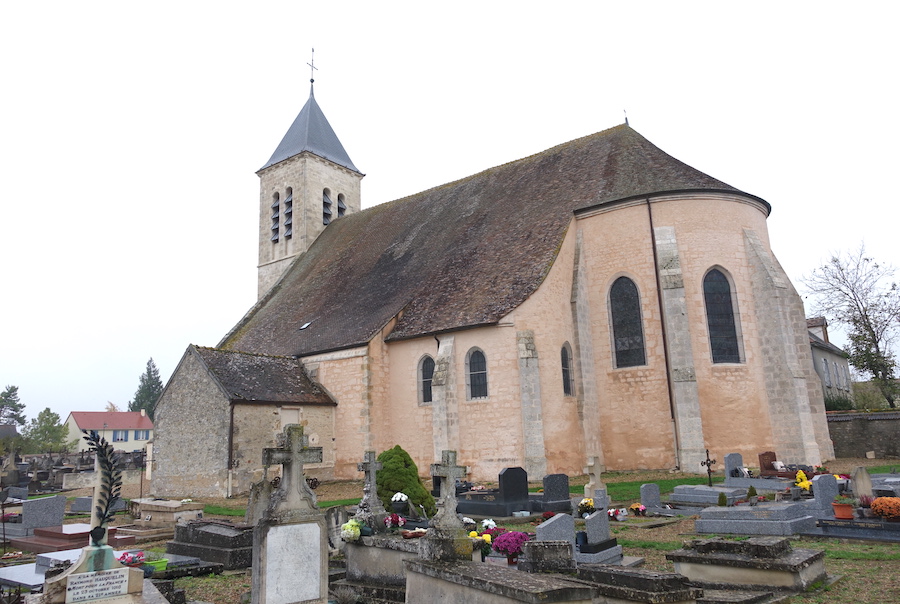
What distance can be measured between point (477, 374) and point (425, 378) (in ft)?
7.40

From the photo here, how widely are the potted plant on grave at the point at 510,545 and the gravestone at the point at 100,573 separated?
359 centimetres

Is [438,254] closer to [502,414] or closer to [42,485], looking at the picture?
[502,414]

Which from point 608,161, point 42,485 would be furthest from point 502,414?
point 42,485

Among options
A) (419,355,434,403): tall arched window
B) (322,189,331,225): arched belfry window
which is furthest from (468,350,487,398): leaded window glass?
(322,189,331,225): arched belfry window

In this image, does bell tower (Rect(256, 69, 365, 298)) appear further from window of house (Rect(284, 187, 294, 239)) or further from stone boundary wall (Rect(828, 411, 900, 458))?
stone boundary wall (Rect(828, 411, 900, 458))

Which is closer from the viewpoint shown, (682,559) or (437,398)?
(682,559)

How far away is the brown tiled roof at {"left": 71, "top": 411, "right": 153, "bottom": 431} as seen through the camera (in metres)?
66.2

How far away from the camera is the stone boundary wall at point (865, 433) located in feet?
67.7

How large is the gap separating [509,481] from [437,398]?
279 inches

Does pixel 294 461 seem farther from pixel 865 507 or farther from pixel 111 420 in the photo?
pixel 111 420

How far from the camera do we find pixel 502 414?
696 inches

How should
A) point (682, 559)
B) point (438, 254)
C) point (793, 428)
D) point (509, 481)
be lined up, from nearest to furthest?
point (682, 559)
point (509, 481)
point (793, 428)
point (438, 254)

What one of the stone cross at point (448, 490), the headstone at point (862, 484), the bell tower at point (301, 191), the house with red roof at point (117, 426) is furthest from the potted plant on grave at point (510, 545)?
the house with red roof at point (117, 426)

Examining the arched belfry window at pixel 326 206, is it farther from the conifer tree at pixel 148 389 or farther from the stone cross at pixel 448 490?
the conifer tree at pixel 148 389
